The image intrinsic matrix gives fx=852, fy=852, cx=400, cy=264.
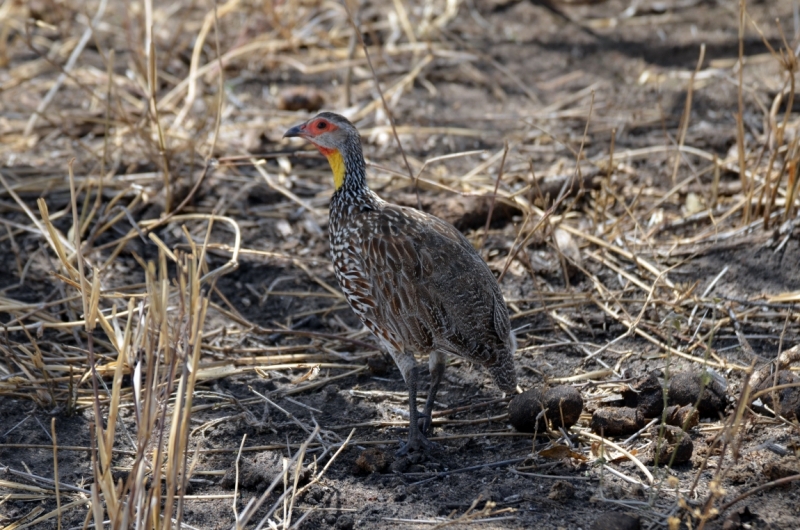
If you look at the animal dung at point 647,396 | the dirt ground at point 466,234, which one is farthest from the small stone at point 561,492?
the animal dung at point 647,396

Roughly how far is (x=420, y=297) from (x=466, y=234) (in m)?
1.86

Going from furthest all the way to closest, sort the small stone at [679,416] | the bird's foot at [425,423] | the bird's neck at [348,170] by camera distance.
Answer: the bird's neck at [348,170]
the bird's foot at [425,423]
the small stone at [679,416]

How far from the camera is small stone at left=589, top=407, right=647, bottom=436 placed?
4090 mm

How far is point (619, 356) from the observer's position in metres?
4.91

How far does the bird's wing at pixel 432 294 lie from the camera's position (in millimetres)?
4277

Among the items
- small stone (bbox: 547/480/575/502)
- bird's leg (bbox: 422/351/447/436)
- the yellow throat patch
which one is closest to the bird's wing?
bird's leg (bbox: 422/351/447/436)

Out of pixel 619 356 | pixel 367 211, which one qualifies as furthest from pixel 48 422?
pixel 619 356

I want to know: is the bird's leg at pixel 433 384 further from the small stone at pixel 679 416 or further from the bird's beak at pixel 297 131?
the bird's beak at pixel 297 131

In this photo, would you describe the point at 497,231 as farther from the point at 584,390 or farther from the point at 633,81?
the point at 633,81

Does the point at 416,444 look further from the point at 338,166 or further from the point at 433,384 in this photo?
the point at 338,166

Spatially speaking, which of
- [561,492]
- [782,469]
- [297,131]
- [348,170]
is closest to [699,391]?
[782,469]

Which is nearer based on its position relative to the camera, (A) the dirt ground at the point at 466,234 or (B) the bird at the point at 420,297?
(A) the dirt ground at the point at 466,234

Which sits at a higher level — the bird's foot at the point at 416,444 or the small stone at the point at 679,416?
the small stone at the point at 679,416

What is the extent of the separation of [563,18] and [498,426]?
5.85 metres
